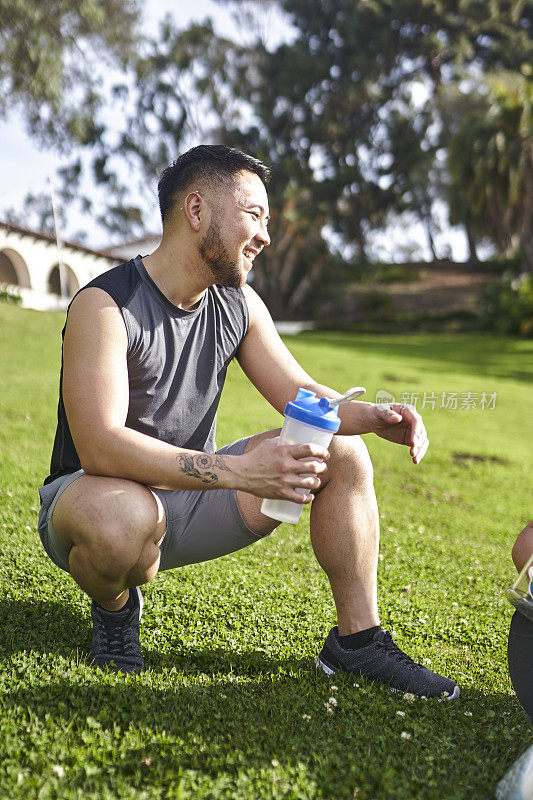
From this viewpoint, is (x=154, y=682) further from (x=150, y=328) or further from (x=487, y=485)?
(x=487, y=485)

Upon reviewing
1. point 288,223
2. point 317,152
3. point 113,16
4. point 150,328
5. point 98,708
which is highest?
point 113,16

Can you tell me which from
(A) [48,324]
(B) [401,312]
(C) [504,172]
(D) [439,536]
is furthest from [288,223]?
(D) [439,536]

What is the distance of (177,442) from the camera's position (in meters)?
2.51

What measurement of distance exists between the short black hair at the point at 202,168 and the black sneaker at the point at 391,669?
158 cm

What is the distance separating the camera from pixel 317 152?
3306 cm

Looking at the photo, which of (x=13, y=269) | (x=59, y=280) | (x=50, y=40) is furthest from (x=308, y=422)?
(x=59, y=280)

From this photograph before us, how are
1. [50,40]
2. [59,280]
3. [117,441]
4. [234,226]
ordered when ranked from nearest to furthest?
[117,441]
[234,226]
[50,40]
[59,280]

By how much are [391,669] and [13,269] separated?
1151 inches

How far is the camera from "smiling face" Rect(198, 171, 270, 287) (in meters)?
2.36

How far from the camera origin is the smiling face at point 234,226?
7.73 feet

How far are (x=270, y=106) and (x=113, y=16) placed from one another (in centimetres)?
803

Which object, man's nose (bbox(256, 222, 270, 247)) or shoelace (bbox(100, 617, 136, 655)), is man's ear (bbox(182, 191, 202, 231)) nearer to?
man's nose (bbox(256, 222, 270, 247))

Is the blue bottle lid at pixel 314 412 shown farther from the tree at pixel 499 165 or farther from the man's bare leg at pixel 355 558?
the tree at pixel 499 165

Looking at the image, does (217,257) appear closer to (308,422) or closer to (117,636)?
(308,422)
